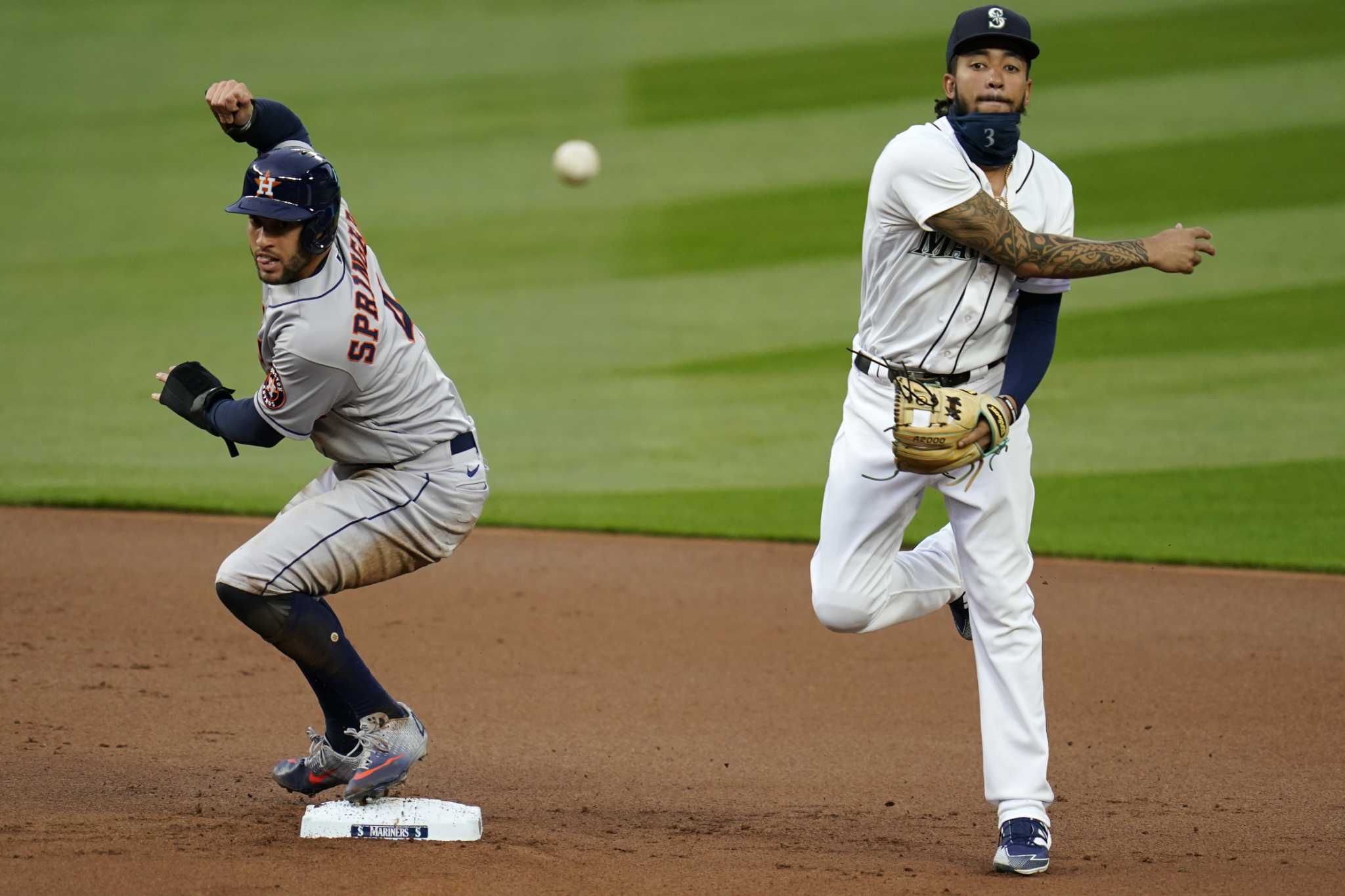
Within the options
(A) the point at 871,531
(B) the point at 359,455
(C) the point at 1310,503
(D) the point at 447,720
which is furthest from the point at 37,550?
(C) the point at 1310,503

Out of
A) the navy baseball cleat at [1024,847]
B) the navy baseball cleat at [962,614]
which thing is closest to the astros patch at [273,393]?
the navy baseball cleat at [962,614]

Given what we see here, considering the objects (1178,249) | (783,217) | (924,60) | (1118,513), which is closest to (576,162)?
(783,217)

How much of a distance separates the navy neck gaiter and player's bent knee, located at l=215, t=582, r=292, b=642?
2263 millimetres

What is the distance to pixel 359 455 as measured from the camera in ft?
14.6

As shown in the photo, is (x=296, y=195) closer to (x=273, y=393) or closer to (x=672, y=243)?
(x=273, y=393)

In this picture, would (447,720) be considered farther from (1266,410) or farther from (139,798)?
(1266,410)

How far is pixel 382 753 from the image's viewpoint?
14.6 ft

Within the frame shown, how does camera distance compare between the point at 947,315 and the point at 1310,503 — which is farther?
the point at 1310,503

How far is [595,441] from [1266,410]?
4.43 m

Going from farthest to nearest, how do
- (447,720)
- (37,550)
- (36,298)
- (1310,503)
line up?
(36,298) → (1310,503) → (37,550) → (447,720)

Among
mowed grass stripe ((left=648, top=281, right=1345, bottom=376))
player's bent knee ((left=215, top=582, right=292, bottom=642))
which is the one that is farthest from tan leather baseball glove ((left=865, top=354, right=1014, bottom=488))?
mowed grass stripe ((left=648, top=281, right=1345, bottom=376))

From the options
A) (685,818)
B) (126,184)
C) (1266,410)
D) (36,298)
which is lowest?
(685,818)

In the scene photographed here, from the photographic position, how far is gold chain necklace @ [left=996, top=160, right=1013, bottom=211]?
4.26 m

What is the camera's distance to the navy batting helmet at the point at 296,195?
4094mm
